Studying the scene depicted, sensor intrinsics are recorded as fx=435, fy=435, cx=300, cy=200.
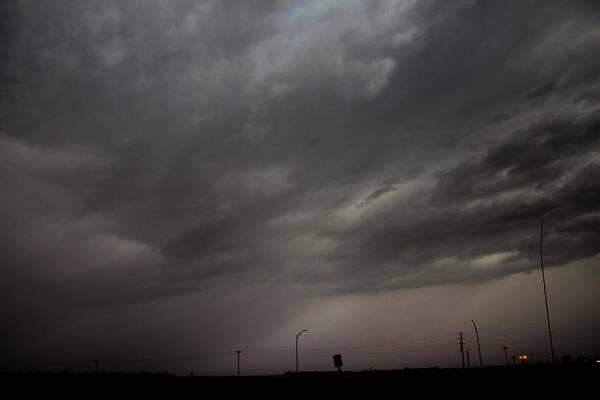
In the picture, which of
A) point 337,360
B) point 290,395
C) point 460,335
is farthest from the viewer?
point 460,335

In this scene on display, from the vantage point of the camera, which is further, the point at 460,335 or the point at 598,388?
the point at 460,335

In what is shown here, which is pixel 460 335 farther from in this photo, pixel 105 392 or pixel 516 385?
pixel 105 392

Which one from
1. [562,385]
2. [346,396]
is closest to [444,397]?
[346,396]

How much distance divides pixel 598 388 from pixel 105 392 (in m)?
21.1

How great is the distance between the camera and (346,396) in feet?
63.3

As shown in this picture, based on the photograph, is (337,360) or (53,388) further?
(337,360)

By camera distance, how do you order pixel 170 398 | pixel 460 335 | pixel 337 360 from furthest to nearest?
pixel 460 335
pixel 337 360
pixel 170 398

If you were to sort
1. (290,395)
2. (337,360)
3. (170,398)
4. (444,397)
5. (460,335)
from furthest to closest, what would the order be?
1. (460,335)
2. (337,360)
3. (290,395)
4. (170,398)
5. (444,397)

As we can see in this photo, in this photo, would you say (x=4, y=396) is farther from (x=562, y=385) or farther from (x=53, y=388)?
(x=562, y=385)

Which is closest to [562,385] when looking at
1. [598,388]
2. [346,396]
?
[598,388]

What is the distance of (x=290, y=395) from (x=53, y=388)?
11.4 metres

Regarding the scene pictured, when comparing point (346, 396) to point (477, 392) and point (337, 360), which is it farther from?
point (337, 360)

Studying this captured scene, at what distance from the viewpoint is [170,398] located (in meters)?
18.7

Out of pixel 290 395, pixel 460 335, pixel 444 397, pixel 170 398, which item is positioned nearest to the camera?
pixel 444 397
